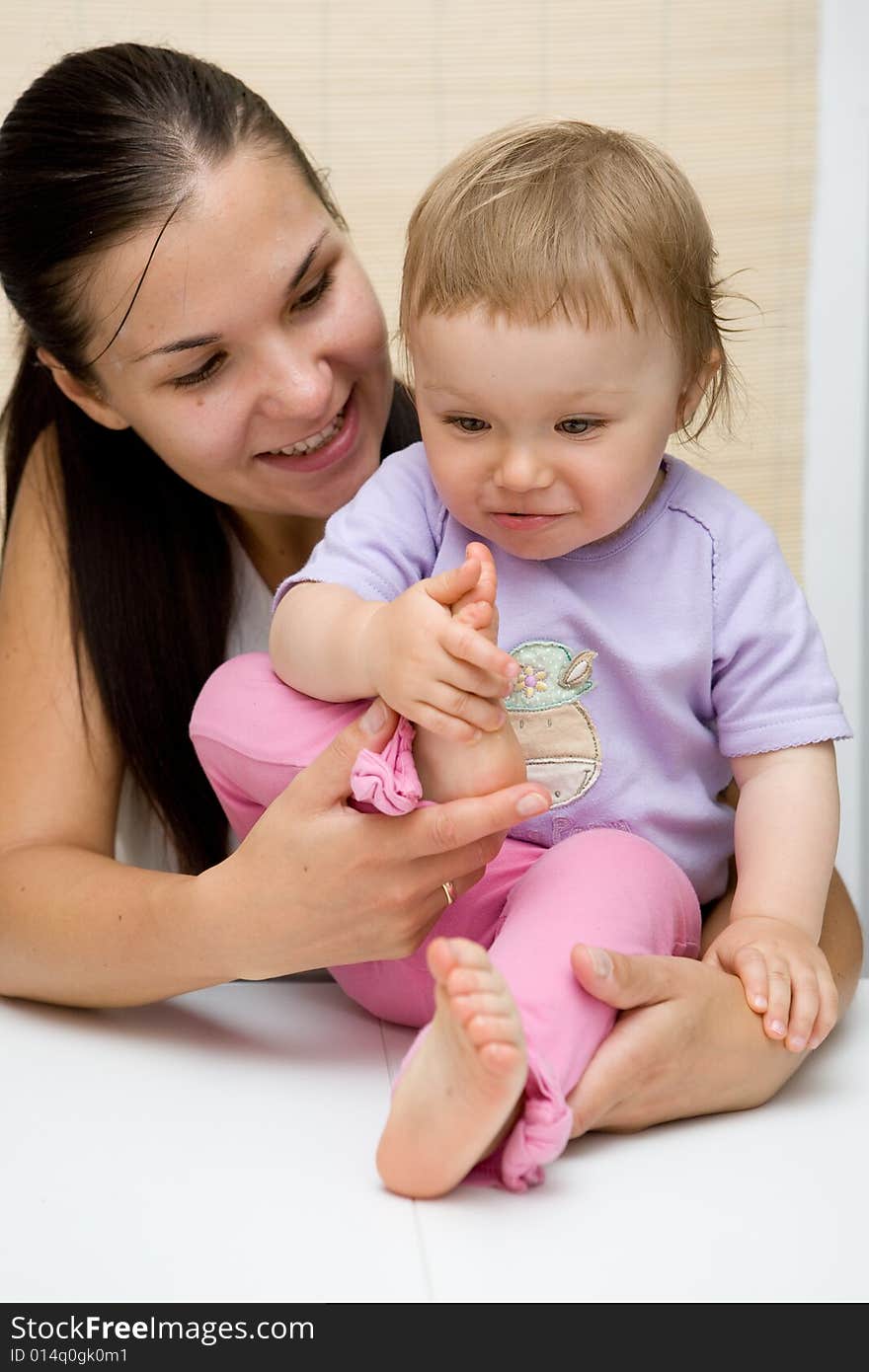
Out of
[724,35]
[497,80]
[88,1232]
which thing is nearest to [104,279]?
[88,1232]

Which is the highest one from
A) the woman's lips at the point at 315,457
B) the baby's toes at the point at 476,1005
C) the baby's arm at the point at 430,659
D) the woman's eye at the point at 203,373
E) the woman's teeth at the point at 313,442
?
the woman's eye at the point at 203,373

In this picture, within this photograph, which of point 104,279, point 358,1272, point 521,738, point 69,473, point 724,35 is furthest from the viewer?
point 724,35

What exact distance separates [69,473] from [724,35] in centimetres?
131

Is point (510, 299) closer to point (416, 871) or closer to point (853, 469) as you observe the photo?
point (416, 871)

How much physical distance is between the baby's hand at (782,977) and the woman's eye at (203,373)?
678mm

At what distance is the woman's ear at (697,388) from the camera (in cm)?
122

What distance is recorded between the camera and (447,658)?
3.32 ft

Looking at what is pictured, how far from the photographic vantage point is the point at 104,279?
1.36 m

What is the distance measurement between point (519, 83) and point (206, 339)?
3.83 feet

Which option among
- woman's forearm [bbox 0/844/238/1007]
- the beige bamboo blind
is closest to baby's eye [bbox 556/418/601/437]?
woman's forearm [bbox 0/844/238/1007]

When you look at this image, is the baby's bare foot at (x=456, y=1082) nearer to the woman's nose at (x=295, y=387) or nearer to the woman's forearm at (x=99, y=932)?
the woman's forearm at (x=99, y=932)

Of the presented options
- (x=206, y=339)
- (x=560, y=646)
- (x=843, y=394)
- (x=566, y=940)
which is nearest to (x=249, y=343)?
(x=206, y=339)

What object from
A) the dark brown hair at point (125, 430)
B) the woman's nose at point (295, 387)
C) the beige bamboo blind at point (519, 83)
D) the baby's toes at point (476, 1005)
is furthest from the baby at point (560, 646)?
the beige bamboo blind at point (519, 83)
